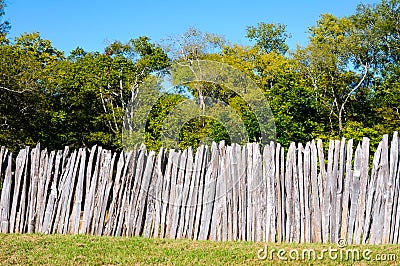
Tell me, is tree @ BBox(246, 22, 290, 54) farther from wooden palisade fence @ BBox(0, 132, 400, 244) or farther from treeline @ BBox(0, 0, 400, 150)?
wooden palisade fence @ BBox(0, 132, 400, 244)

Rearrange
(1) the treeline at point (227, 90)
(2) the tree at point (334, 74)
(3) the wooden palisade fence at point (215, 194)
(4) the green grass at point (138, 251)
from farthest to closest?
(2) the tree at point (334, 74) < (1) the treeline at point (227, 90) < (3) the wooden palisade fence at point (215, 194) < (4) the green grass at point (138, 251)

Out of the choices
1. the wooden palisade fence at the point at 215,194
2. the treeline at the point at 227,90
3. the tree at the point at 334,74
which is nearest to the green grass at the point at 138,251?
the wooden palisade fence at the point at 215,194

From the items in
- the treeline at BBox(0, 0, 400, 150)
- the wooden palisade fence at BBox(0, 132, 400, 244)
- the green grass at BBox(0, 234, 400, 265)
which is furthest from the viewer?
the treeline at BBox(0, 0, 400, 150)

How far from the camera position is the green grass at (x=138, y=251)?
21.3 ft

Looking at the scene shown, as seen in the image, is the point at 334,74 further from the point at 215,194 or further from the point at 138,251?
the point at 138,251

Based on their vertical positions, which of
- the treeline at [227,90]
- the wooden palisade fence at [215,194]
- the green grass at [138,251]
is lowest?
the green grass at [138,251]

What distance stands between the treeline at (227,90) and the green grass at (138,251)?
41.1 ft

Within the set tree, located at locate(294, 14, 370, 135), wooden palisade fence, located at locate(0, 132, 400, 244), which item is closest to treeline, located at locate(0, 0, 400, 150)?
tree, located at locate(294, 14, 370, 135)

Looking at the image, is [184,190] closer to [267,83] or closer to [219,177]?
[219,177]

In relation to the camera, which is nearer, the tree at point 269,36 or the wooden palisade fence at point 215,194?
the wooden palisade fence at point 215,194

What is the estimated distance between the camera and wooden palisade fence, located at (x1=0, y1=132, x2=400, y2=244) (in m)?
7.45

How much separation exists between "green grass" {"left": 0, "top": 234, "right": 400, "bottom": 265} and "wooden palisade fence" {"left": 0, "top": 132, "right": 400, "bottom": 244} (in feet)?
1.09

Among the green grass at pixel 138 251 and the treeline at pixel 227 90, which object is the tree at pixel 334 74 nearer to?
the treeline at pixel 227 90

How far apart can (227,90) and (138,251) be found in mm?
17389
